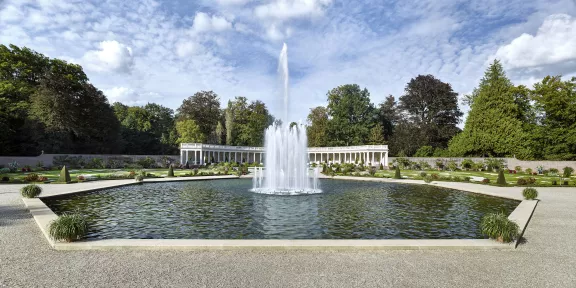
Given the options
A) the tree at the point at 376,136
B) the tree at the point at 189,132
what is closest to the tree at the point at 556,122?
the tree at the point at 376,136

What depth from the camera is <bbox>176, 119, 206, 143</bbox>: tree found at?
7950 centimetres

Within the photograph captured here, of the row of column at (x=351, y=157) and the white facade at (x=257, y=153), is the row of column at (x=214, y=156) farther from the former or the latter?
the row of column at (x=351, y=157)

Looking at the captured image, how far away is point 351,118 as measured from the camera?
89.1m

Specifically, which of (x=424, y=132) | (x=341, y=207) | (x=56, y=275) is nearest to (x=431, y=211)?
(x=341, y=207)

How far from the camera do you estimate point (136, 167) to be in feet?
197

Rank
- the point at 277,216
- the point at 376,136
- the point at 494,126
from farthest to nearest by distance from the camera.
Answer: the point at 376,136
the point at 494,126
the point at 277,216

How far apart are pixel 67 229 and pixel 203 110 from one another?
7976 centimetres

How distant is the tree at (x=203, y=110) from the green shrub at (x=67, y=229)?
7455cm

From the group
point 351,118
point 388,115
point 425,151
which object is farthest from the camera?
point 388,115

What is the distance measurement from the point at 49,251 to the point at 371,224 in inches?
485

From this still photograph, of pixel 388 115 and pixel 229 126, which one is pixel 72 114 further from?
pixel 388 115

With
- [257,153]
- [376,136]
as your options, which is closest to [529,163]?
[376,136]

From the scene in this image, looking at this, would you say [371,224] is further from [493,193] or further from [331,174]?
[331,174]

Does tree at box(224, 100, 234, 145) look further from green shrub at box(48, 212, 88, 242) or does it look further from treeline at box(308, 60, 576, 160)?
green shrub at box(48, 212, 88, 242)
